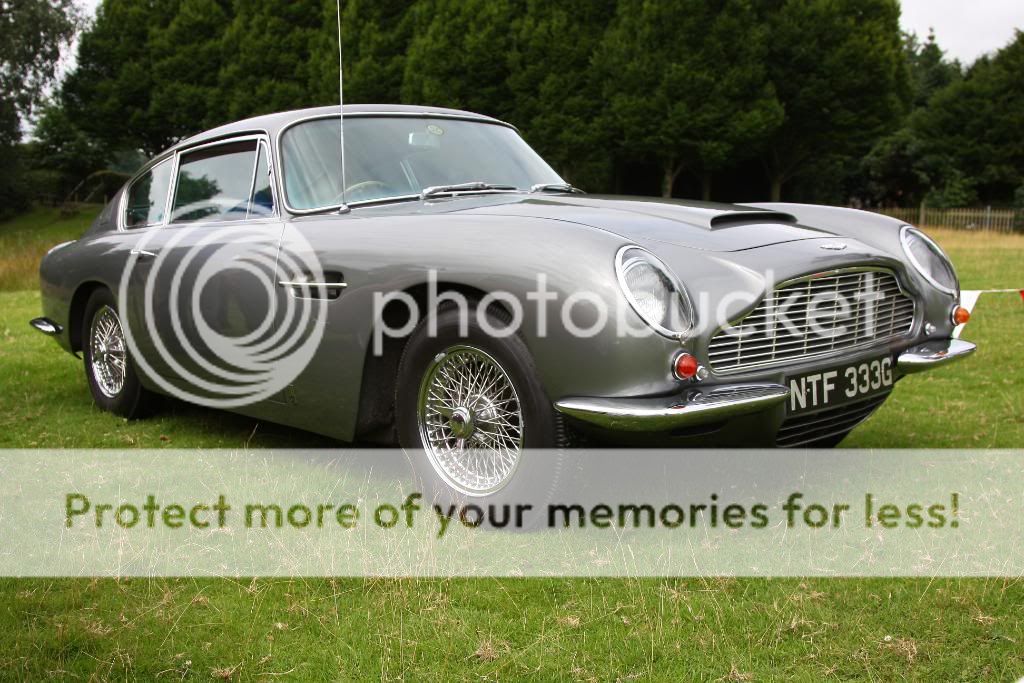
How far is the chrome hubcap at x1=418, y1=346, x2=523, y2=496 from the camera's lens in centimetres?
340

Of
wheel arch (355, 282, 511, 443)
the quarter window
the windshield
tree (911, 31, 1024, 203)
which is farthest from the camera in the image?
tree (911, 31, 1024, 203)

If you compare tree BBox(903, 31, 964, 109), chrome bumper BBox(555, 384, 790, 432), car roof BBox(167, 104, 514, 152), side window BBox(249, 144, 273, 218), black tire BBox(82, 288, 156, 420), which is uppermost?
tree BBox(903, 31, 964, 109)

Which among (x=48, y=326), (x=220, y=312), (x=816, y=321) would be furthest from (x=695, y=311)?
(x=48, y=326)

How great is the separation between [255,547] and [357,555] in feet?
1.21

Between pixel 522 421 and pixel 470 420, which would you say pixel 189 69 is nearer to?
pixel 470 420

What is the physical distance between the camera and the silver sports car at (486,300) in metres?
3.13

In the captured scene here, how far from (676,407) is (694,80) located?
29454 mm

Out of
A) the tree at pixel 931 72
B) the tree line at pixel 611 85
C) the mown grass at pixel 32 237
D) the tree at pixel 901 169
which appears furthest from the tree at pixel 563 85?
the tree at pixel 931 72

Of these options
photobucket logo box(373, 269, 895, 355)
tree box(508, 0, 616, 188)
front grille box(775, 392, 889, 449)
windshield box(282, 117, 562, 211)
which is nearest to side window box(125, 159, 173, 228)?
windshield box(282, 117, 562, 211)

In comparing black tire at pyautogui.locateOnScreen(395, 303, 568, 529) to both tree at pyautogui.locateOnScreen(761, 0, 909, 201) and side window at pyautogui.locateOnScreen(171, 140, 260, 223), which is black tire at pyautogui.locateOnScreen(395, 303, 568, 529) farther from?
tree at pyautogui.locateOnScreen(761, 0, 909, 201)

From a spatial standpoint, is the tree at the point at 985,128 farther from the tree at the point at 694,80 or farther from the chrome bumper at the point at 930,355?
the chrome bumper at the point at 930,355

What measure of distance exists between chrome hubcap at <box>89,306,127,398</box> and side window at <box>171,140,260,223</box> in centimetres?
72

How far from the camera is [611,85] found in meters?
32.1

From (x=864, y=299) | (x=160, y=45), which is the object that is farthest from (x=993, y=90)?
(x=864, y=299)
